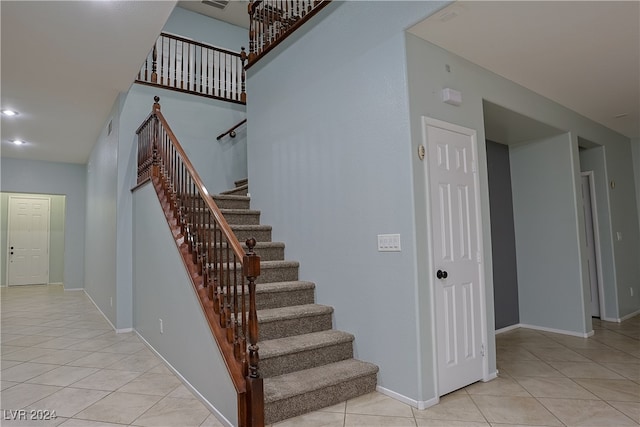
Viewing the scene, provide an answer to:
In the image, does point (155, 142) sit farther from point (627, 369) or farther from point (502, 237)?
point (627, 369)

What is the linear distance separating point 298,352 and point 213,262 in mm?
901

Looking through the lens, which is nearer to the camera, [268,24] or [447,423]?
[447,423]

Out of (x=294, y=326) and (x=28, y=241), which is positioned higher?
(x=28, y=241)

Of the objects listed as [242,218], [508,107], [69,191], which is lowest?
[242,218]

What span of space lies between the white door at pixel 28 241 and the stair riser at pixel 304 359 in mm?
9877

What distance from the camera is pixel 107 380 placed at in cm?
→ 320

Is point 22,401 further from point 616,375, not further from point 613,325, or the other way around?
point 613,325

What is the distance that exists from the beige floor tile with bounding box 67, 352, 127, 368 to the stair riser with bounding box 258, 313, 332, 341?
5.85 ft

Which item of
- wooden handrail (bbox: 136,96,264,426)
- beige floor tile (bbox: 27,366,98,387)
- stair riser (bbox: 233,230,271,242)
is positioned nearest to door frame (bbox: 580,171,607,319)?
stair riser (bbox: 233,230,271,242)

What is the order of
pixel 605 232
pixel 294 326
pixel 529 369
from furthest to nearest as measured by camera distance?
1. pixel 605 232
2. pixel 529 369
3. pixel 294 326

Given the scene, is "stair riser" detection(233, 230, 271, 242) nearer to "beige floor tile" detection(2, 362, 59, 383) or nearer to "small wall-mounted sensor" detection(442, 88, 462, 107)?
"beige floor tile" detection(2, 362, 59, 383)

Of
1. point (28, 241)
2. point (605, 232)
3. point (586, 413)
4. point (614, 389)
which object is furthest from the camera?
point (28, 241)

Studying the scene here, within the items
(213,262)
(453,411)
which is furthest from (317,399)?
(213,262)

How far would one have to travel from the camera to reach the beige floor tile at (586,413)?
7.70ft
